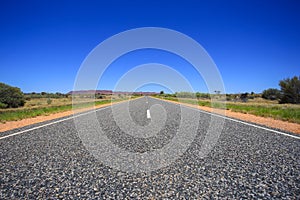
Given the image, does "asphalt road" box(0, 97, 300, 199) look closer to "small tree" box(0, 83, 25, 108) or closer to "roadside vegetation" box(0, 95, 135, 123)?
"roadside vegetation" box(0, 95, 135, 123)

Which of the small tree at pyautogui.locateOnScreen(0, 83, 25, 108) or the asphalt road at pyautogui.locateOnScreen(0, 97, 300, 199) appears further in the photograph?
the small tree at pyautogui.locateOnScreen(0, 83, 25, 108)

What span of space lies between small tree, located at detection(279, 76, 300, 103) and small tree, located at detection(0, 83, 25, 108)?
47364mm

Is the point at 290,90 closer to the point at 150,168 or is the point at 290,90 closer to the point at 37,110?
the point at 37,110

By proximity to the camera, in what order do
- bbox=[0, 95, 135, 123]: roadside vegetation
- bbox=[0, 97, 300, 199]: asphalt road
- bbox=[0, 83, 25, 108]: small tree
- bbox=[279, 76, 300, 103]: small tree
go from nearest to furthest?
bbox=[0, 97, 300, 199]: asphalt road < bbox=[0, 95, 135, 123]: roadside vegetation < bbox=[0, 83, 25, 108]: small tree < bbox=[279, 76, 300, 103]: small tree

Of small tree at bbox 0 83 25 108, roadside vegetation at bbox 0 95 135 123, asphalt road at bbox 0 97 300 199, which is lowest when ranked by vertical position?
asphalt road at bbox 0 97 300 199

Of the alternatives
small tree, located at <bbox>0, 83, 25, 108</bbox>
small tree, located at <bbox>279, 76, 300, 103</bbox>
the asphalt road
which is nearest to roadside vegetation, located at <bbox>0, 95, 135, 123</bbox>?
small tree, located at <bbox>0, 83, 25, 108</bbox>

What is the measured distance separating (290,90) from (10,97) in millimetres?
48846

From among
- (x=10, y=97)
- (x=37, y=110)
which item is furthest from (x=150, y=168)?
(x=10, y=97)

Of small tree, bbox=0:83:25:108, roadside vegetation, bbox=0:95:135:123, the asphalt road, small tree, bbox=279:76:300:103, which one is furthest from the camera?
small tree, bbox=279:76:300:103

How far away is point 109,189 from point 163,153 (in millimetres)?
1713

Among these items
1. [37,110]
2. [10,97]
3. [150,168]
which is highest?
[10,97]

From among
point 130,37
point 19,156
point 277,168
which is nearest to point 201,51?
point 130,37

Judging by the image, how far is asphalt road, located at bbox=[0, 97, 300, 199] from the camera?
2359 mm

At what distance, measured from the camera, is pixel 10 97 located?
3416 cm
